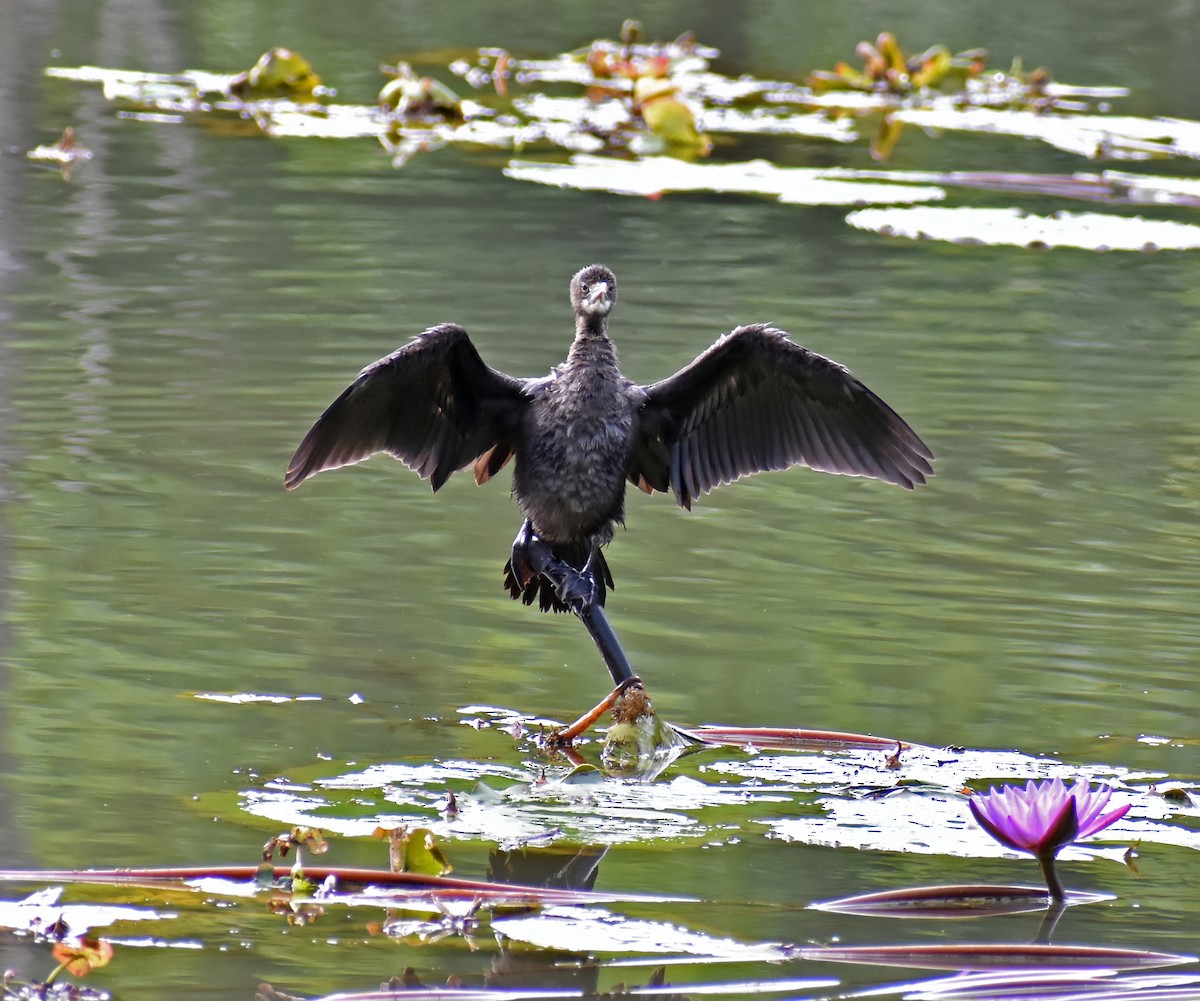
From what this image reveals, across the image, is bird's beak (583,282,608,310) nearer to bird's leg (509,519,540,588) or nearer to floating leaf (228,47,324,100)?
bird's leg (509,519,540,588)

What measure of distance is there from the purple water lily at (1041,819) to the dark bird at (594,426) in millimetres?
1454

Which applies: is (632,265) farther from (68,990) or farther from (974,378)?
(68,990)

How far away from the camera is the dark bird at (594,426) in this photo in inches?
189

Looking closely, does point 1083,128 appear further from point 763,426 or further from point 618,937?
point 618,937

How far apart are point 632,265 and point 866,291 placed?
1.17 m

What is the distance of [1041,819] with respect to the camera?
3605 millimetres

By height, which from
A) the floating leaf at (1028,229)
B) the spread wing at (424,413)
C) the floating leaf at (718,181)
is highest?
the floating leaf at (718,181)

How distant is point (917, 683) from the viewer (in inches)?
199

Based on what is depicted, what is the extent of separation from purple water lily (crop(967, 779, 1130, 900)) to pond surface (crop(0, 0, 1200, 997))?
0.49 ft

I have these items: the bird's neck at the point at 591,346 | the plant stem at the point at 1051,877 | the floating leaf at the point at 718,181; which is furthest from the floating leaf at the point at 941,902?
the floating leaf at the point at 718,181

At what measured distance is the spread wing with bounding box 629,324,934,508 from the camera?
501 centimetres

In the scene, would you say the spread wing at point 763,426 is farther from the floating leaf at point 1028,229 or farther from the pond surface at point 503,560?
the floating leaf at point 1028,229

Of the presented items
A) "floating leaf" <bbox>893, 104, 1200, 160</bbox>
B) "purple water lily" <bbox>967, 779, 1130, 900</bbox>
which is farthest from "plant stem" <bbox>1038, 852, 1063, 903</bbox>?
"floating leaf" <bbox>893, 104, 1200, 160</bbox>

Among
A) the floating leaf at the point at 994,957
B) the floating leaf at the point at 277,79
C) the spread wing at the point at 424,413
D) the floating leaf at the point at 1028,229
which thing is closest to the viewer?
the floating leaf at the point at 994,957
